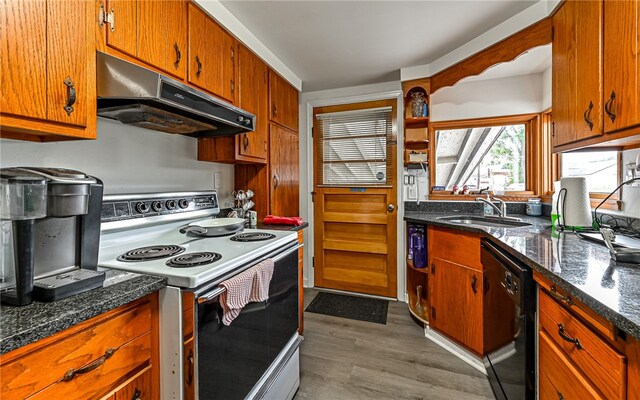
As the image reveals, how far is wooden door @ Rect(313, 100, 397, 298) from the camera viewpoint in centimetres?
284

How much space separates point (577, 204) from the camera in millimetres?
1538

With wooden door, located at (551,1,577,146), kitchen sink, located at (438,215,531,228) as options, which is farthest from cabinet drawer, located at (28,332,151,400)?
wooden door, located at (551,1,577,146)

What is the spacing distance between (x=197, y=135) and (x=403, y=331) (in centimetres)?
218

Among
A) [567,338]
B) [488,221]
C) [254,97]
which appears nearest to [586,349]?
[567,338]

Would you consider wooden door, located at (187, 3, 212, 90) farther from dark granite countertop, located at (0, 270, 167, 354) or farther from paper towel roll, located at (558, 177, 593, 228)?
paper towel roll, located at (558, 177, 593, 228)

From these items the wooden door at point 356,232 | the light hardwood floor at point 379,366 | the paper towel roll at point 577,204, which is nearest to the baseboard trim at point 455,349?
the light hardwood floor at point 379,366

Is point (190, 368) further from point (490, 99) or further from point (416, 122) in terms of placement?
point (490, 99)

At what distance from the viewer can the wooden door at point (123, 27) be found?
3.60ft

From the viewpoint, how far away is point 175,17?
1.39 m

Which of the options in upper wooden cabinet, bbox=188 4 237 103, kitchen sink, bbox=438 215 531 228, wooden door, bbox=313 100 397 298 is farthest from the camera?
wooden door, bbox=313 100 397 298

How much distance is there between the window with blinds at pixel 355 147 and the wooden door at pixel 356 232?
0.03 m

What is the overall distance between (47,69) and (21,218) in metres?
0.50

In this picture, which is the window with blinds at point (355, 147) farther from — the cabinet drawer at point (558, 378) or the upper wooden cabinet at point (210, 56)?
the cabinet drawer at point (558, 378)

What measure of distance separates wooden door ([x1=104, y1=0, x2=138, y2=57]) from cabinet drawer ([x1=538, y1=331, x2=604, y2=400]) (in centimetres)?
200
